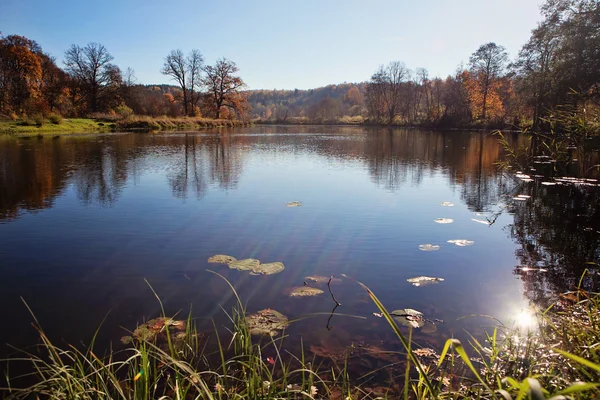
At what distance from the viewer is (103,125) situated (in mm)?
37375

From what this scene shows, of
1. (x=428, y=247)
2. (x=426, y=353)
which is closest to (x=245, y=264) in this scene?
(x=426, y=353)

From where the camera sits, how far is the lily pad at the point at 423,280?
505 centimetres

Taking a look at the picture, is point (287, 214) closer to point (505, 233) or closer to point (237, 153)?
point (505, 233)

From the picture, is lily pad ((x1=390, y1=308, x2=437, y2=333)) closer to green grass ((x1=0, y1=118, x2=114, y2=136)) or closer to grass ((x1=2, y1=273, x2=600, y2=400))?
grass ((x1=2, y1=273, x2=600, y2=400))

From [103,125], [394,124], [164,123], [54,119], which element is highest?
[394,124]

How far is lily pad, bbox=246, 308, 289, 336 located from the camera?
377 cm

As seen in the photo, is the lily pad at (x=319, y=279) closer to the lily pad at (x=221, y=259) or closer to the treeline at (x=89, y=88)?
the lily pad at (x=221, y=259)

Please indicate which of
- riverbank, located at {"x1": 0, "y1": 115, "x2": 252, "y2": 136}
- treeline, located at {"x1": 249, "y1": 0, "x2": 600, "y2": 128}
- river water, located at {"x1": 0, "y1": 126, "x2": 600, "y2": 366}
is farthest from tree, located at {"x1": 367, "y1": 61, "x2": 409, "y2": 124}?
river water, located at {"x1": 0, "y1": 126, "x2": 600, "y2": 366}

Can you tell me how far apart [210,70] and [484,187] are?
171 ft

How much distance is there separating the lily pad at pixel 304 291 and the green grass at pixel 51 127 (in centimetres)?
3102

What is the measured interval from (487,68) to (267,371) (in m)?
53.1

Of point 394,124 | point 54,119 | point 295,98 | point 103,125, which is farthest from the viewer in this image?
point 295,98

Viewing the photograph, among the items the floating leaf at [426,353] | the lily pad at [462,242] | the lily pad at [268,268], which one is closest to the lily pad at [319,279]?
the lily pad at [268,268]

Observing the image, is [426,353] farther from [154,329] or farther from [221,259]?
[221,259]
